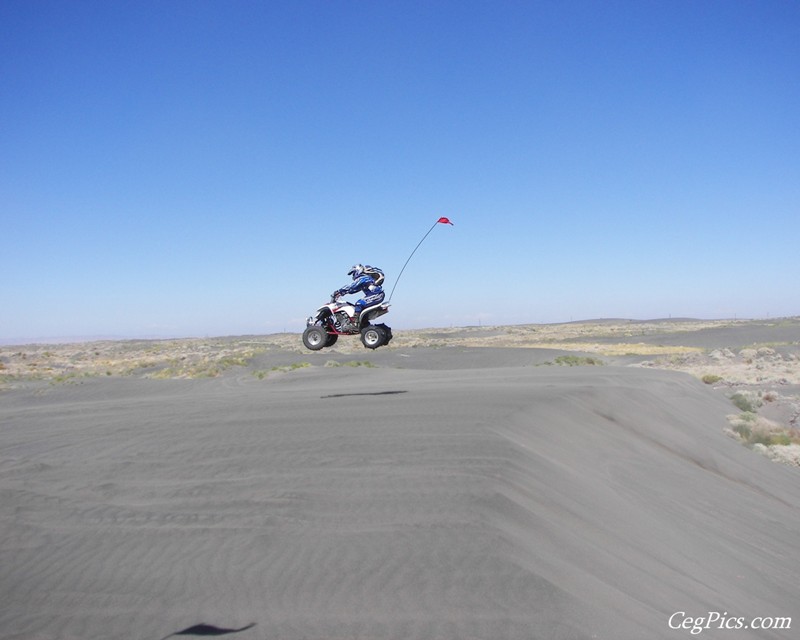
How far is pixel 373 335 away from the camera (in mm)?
12430

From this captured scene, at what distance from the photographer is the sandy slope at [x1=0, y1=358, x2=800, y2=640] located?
576cm

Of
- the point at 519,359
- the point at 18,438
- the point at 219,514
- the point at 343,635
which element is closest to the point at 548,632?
the point at 343,635

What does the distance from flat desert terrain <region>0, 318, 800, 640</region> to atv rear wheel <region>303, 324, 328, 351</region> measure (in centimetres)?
149

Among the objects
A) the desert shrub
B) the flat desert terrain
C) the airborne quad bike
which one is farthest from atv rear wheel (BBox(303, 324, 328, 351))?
the desert shrub

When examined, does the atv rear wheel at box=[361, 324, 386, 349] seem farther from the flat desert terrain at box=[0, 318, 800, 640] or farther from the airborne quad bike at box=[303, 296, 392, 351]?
the flat desert terrain at box=[0, 318, 800, 640]

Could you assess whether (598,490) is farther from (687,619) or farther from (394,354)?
(394,354)

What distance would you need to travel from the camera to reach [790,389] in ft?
105

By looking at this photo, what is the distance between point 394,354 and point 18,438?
35001 mm

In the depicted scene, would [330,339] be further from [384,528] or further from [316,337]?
[384,528]

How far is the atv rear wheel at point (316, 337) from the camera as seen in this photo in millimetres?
12555

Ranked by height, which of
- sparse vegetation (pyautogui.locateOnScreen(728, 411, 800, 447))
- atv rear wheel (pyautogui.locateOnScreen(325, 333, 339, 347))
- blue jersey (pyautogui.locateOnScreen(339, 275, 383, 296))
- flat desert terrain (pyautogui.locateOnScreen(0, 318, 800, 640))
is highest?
blue jersey (pyautogui.locateOnScreen(339, 275, 383, 296))

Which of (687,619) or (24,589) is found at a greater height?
(24,589)

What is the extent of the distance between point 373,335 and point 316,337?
1059 millimetres

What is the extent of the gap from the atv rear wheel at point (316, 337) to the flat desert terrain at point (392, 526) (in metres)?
1.49
